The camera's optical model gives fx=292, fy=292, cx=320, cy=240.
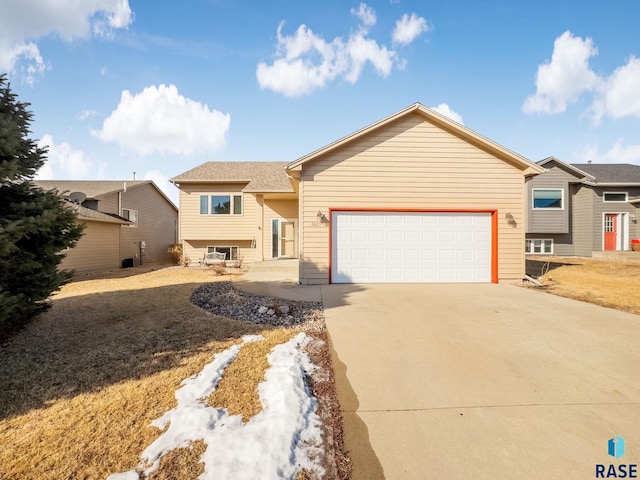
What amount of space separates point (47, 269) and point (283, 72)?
478 inches

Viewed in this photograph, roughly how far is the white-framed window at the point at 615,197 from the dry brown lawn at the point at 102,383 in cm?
2455

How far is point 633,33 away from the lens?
445 inches

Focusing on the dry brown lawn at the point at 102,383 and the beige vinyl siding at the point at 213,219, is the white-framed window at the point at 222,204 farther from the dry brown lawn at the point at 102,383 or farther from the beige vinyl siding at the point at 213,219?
the dry brown lawn at the point at 102,383

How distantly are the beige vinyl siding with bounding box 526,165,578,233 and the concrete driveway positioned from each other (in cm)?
1567

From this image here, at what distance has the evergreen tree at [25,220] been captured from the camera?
4.36 m

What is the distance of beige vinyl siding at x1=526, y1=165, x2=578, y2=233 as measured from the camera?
18938 millimetres

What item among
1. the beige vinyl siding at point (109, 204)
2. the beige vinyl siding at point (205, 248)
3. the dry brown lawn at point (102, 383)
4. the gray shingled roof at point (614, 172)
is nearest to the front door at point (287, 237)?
the beige vinyl siding at point (205, 248)

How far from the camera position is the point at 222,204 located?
16812 mm

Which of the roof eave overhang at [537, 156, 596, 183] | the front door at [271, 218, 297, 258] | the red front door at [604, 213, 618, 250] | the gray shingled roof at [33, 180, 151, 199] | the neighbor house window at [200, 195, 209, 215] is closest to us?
the front door at [271, 218, 297, 258]

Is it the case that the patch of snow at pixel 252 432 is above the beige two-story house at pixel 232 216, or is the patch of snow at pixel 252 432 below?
below

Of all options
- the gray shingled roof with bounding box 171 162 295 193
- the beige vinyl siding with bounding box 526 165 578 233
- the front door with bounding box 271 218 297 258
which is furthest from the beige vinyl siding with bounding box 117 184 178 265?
the beige vinyl siding with bounding box 526 165 578 233

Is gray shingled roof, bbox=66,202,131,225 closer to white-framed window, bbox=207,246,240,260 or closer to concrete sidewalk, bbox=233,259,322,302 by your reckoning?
white-framed window, bbox=207,246,240,260

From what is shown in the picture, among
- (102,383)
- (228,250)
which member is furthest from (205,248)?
(102,383)

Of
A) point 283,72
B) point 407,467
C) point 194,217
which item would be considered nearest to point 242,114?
point 283,72
